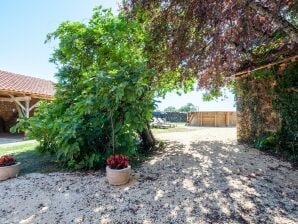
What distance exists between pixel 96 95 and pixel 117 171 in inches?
55.5

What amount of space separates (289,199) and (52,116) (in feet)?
16.1

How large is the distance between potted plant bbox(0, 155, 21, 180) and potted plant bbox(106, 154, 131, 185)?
6.77ft

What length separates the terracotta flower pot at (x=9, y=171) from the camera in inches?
165

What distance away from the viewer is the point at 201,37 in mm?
4219

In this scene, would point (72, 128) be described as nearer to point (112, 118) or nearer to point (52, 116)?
point (112, 118)

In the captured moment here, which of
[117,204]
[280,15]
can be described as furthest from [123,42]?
[117,204]

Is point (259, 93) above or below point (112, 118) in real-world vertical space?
above

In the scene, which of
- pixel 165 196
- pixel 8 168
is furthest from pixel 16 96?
pixel 165 196

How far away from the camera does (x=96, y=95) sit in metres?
3.92

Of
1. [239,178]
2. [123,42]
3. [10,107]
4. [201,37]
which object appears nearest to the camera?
[239,178]

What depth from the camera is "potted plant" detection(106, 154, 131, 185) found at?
145 inches

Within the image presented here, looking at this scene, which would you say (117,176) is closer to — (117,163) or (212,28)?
(117,163)

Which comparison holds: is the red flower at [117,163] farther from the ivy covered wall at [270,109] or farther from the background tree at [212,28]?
the ivy covered wall at [270,109]

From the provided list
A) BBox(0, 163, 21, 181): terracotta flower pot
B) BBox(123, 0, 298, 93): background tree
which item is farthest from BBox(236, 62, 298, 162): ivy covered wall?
BBox(0, 163, 21, 181): terracotta flower pot
